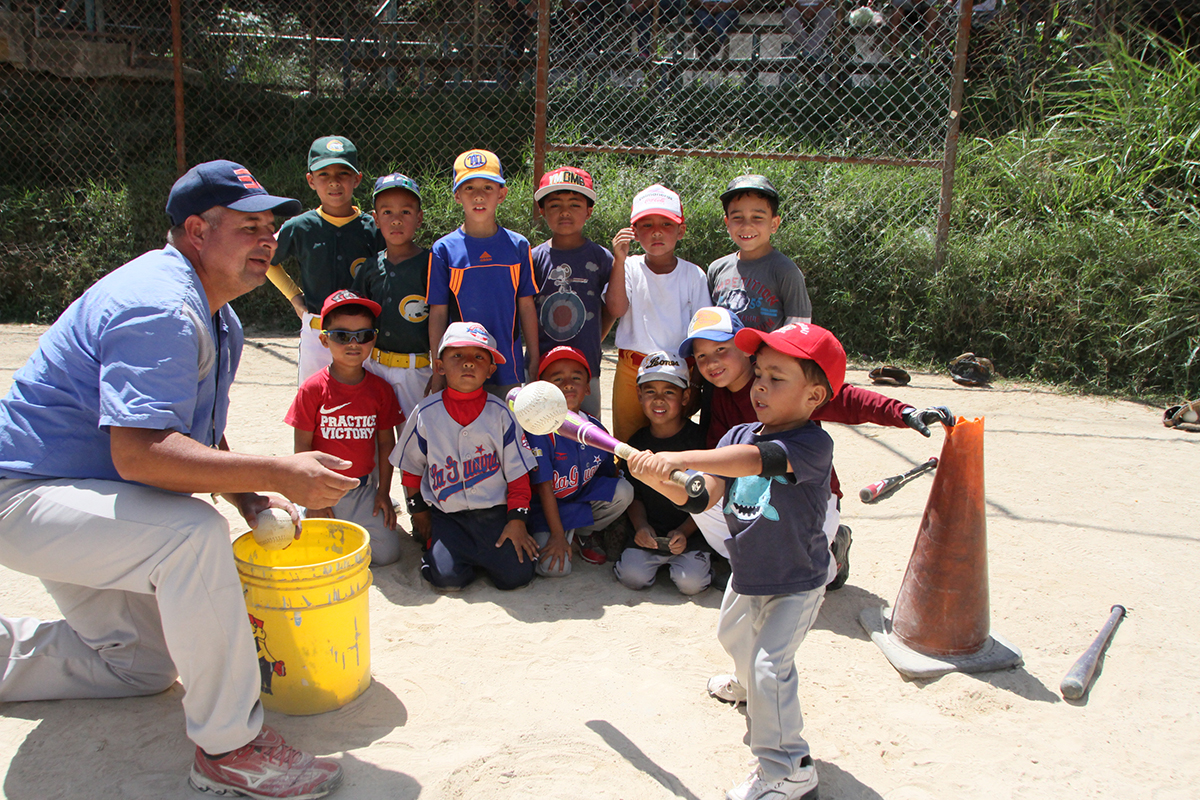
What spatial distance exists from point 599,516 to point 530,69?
277 inches

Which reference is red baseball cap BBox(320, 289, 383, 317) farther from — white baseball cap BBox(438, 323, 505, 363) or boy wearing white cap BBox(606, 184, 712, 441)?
boy wearing white cap BBox(606, 184, 712, 441)

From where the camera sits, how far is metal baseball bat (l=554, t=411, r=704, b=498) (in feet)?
7.28

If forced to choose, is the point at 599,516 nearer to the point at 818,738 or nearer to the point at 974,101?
the point at 818,738

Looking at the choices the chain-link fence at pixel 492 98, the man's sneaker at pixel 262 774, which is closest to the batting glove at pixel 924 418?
the man's sneaker at pixel 262 774

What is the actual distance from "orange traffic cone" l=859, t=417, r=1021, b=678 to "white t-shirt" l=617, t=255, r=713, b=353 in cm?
151

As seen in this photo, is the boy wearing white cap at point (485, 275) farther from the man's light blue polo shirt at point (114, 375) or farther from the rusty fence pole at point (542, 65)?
the rusty fence pole at point (542, 65)

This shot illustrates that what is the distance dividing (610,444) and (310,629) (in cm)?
108

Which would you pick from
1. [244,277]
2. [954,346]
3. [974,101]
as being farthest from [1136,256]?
[244,277]

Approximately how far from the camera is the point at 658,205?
410 cm

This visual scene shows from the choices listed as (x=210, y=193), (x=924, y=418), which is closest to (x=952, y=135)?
(x=924, y=418)

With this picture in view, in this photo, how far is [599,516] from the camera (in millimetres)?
3930

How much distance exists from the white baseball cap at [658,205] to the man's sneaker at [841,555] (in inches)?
65.9

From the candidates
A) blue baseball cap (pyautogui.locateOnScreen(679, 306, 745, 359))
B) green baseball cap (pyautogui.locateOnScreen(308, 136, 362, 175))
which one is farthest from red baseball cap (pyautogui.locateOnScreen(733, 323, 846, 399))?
green baseball cap (pyautogui.locateOnScreen(308, 136, 362, 175))

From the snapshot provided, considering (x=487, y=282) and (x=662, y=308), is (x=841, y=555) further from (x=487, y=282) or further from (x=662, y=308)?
(x=487, y=282)
